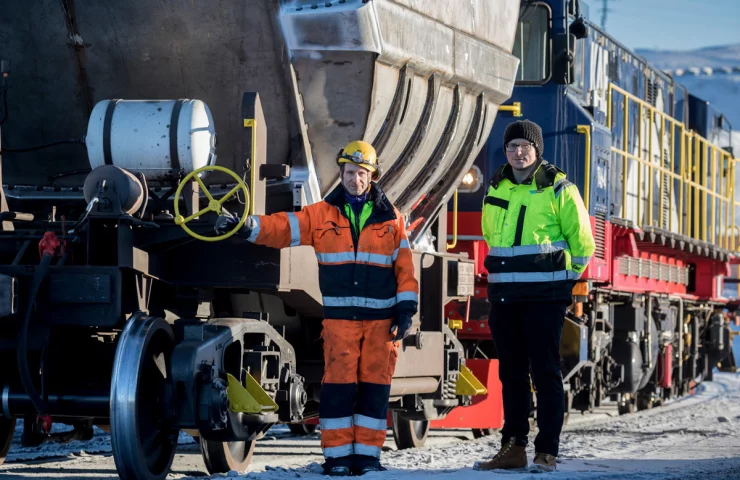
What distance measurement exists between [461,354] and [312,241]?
118 inches

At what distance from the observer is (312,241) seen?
23.1 ft

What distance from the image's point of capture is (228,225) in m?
6.56

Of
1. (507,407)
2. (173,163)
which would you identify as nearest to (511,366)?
(507,407)

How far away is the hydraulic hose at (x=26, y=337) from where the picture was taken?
6344 millimetres

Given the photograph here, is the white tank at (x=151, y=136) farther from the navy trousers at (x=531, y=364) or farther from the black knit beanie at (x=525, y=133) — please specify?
the navy trousers at (x=531, y=364)

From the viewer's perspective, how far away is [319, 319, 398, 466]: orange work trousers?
6.98 m

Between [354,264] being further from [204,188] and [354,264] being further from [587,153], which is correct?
[587,153]

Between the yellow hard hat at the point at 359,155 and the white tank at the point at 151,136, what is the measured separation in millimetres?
766

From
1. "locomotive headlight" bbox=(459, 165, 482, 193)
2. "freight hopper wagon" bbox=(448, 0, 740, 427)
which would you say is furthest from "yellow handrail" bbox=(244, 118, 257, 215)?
"locomotive headlight" bbox=(459, 165, 482, 193)

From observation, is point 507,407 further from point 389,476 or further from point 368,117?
point 368,117

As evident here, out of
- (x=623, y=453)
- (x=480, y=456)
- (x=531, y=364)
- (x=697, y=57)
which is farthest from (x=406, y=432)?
(x=697, y=57)

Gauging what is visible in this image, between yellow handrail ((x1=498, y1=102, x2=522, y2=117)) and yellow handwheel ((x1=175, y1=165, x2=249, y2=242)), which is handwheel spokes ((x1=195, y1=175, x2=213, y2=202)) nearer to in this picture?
yellow handwheel ((x1=175, y1=165, x2=249, y2=242))

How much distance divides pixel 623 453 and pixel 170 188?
3.95m

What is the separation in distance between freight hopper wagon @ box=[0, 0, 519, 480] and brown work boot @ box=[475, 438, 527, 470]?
1179 millimetres
